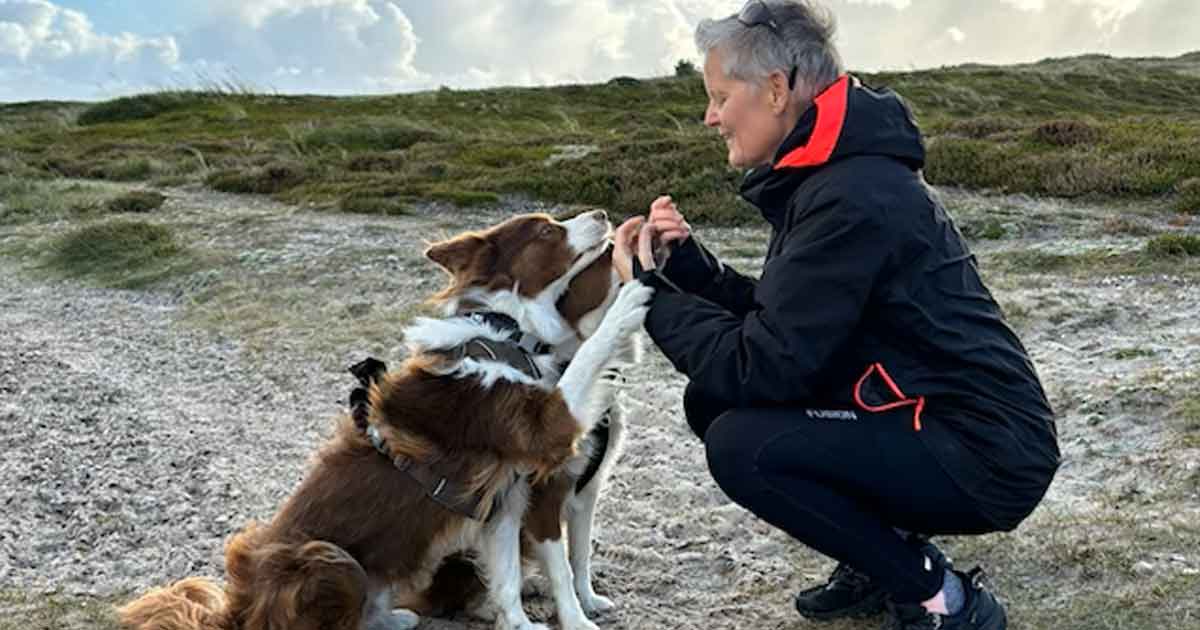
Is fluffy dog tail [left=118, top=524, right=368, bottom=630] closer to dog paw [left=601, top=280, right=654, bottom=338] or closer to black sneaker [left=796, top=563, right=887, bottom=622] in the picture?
dog paw [left=601, top=280, right=654, bottom=338]

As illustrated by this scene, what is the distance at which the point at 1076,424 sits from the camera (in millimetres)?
5938

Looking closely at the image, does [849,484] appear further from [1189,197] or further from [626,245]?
[1189,197]

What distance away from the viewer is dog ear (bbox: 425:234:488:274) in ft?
14.4

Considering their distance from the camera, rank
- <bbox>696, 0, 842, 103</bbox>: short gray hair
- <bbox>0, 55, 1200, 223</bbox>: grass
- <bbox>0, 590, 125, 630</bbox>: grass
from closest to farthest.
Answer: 1. <bbox>696, 0, 842, 103</bbox>: short gray hair
2. <bbox>0, 590, 125, 630</bbox>: grass
3. <bbox>0, 55, 1200, 223</bbox>: grass

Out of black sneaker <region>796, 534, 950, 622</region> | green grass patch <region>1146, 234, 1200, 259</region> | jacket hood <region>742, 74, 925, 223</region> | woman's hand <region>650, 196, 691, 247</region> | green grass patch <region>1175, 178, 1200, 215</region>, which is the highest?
jacket hood <region>742, 74, 925, 223</region>

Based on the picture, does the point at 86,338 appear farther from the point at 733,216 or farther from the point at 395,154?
the point at 395,154

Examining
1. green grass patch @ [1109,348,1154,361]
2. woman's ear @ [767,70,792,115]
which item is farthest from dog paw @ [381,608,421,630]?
green grass patch @ [1109,348,1154,361]

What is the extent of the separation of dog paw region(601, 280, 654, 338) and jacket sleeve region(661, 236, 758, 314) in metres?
0.25

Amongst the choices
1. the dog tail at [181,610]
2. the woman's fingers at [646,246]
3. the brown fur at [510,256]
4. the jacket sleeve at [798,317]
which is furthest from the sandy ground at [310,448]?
the woman's fingers at [646,246]

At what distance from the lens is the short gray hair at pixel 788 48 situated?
3.46m

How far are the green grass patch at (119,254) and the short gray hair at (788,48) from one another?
34.5ft

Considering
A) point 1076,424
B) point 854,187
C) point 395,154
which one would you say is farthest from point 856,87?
point 395,154

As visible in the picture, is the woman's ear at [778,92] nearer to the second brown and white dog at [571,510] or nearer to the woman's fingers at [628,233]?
the woman's fingers at [628,233]

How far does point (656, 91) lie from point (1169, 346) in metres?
33.1
